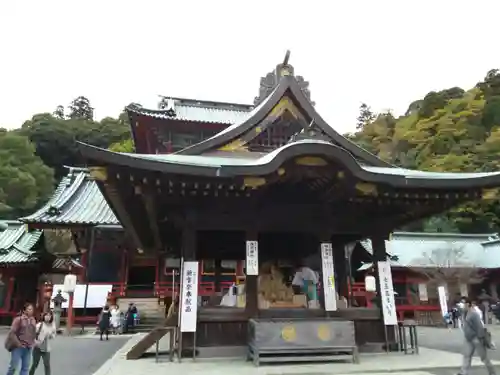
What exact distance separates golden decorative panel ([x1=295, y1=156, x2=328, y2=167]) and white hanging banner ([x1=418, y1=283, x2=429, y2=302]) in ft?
65.8

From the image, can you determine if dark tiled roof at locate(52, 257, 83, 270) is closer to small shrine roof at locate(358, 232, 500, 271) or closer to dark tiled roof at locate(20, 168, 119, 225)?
dark tiled roof at locate(20, 168, 119, 225)

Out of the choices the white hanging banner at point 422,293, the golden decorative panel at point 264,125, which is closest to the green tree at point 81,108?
the white hanging banner at point 422,293

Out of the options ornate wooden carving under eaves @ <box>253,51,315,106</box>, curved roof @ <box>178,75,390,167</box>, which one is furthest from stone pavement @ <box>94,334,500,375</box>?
ornate wooden carving under eaves @ <box>253,51,315,106</box>

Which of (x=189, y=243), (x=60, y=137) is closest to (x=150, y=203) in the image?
(x=189, y=243)

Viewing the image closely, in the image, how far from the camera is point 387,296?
9.46 meters

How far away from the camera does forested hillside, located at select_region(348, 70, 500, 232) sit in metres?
38.0

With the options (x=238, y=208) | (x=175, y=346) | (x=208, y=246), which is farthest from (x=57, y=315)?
(x=238, y=208)

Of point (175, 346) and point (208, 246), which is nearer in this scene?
point (175, 346)

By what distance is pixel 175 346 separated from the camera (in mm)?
9031

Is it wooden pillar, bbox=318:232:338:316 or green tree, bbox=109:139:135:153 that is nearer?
wooden pillar, bbox=318:232:338:316

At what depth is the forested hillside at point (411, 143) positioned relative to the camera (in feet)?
126

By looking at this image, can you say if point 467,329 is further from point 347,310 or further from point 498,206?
point 498,206

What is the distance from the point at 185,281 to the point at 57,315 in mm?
12052

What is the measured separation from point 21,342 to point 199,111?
2047cm
